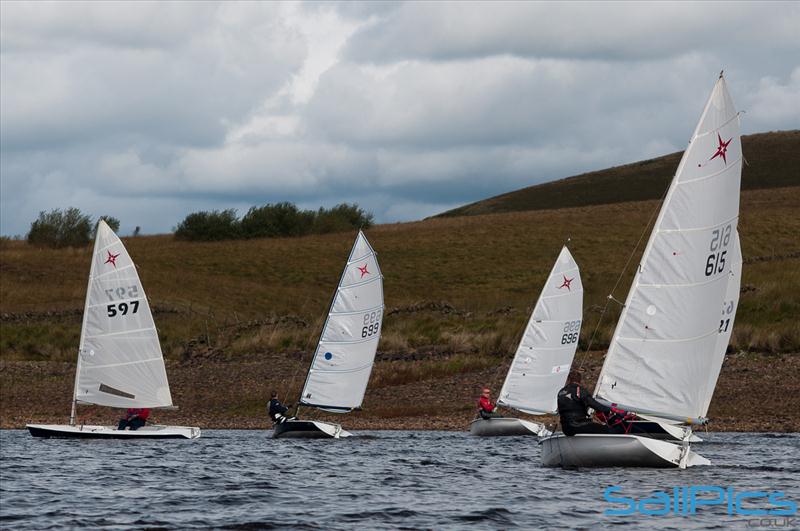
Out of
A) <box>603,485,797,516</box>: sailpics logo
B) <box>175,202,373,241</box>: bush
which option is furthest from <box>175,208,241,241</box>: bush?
<box>603,485,797,516</box>: sailpics logo

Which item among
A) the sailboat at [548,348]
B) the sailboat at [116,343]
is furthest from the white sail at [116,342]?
the sailboat at [548,348]

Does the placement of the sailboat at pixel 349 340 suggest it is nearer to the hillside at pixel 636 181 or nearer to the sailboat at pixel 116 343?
the sailboat at pixel 116 343

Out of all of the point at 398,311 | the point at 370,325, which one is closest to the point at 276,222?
the point at 398,311

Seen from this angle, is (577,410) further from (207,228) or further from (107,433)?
(207,228)

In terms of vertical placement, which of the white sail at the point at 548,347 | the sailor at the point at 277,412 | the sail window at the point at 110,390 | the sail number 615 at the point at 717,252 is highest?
the sail number 615 at the point at 717,252

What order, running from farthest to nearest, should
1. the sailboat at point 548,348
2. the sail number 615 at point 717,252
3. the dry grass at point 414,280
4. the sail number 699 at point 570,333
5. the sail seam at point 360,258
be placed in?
the dry grass at point 414,280 < the sail number 699 at point 570,333 < the sailboat at point 548,348 < the sail seam at point 360,258 < the sail number 615 at point 717,252

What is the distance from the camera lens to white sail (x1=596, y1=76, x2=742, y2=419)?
27.9m

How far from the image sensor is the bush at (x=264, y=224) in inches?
4606

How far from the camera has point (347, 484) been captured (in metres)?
28.2

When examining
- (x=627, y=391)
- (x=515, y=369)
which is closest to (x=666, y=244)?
(x=627, y=391)

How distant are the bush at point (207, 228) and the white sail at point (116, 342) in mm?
71739

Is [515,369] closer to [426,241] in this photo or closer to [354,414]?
[354,414]

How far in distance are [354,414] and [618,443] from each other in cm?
2716

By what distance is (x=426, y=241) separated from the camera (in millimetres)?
111375
